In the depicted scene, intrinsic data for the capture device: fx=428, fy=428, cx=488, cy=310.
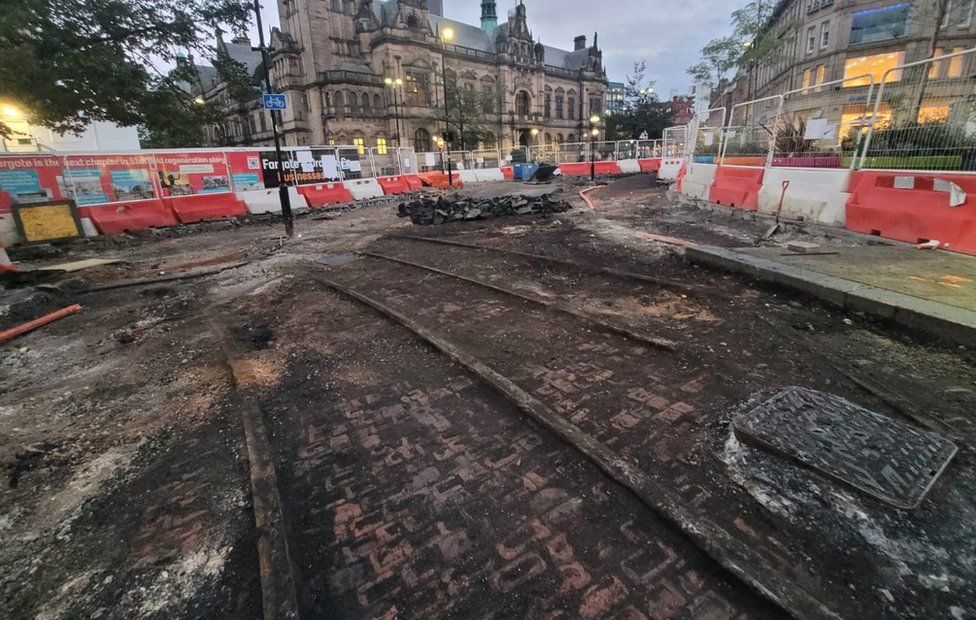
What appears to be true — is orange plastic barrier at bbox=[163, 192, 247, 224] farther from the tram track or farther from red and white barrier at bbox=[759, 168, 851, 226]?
red and white barrier at bbox=[759, 168, 851, 226]

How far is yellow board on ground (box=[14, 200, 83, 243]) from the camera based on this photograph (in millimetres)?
11547

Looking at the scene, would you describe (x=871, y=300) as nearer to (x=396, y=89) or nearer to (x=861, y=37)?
(x=861, y=37)

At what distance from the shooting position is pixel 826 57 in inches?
1490

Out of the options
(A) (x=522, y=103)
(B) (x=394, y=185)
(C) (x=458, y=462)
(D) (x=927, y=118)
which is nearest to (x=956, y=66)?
(D) (x=927, y=118)

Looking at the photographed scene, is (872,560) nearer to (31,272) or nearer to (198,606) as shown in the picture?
(198,606)

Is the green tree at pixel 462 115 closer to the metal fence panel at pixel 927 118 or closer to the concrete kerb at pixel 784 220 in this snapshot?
the concrete kerb at pixel 784 220

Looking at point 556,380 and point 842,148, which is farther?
point 842,148

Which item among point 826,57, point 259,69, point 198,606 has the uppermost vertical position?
point 259,69

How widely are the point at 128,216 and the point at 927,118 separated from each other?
20.5m

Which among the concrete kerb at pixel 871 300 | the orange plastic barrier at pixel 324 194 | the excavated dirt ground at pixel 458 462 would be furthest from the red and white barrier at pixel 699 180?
the orange plastic barrier at pixel 324 194

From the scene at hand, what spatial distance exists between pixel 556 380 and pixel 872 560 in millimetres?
2304

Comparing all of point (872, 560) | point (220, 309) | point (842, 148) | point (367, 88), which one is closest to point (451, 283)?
point (220, 309)

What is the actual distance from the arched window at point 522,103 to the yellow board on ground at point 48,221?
6458 centimetres

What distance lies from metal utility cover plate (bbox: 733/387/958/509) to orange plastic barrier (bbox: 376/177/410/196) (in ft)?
74.7
